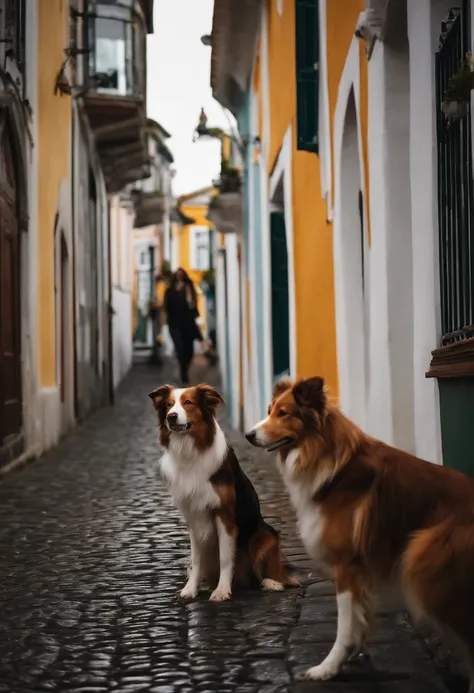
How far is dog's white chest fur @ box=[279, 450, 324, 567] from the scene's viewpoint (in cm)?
354

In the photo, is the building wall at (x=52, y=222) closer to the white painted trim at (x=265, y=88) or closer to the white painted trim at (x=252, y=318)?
the white painted trim at (x=252, y=318)

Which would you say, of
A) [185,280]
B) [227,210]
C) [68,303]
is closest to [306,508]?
[68,303]

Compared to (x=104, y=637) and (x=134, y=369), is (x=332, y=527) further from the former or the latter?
(x=134, y=369)

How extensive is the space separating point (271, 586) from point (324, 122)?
5521mm

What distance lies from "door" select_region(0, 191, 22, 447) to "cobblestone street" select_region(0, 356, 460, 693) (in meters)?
2.39

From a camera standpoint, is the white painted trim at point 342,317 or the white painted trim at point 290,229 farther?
the white painted trim at point 290,229

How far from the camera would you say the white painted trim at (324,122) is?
29.4 feet

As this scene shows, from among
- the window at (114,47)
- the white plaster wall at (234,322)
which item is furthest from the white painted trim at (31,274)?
the window at (114,47)

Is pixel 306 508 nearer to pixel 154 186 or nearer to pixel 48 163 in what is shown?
pixel 48 163

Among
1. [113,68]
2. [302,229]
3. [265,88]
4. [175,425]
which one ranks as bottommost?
[175,425]

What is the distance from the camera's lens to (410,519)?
3.35 meters

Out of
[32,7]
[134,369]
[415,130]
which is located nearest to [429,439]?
[415,130]

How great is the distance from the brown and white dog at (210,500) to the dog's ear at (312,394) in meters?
1.39

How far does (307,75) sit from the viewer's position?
9.78 meters
